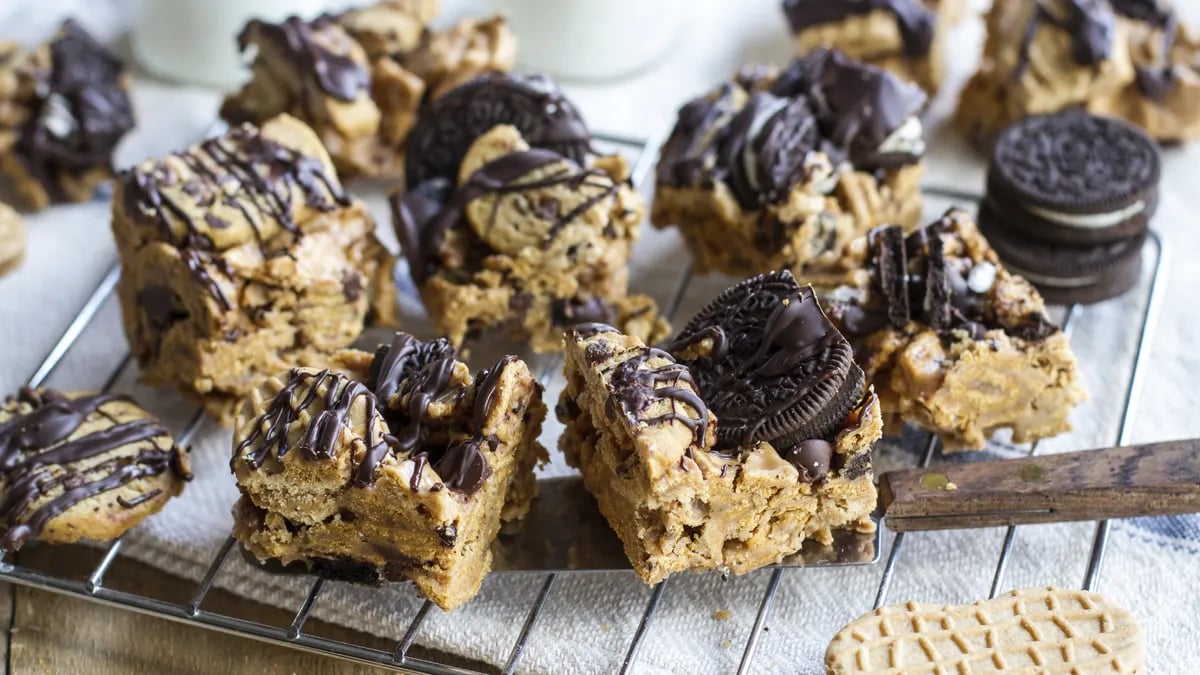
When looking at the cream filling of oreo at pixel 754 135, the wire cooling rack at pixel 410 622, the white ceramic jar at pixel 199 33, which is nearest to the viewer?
the wire cooling rack at pixel 410 622

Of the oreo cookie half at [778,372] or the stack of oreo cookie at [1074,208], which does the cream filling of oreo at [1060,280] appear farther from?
the oreo cookie half at [778,372]

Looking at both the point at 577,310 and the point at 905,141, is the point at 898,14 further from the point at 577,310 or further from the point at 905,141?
the point at 577,310

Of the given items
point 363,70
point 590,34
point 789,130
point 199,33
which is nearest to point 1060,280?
point 789,130

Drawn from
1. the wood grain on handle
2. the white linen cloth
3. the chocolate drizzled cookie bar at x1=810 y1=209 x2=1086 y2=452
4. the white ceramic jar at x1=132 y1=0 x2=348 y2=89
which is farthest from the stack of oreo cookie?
the white ceramic jar at x1=132 y1=0 x2=348 y2=89

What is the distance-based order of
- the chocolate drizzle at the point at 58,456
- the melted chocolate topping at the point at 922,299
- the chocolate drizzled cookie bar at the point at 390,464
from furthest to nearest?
1. the melted chocolate topping at the point at 922,299
2. the chocolate drizzle at the point at 58,456
3. the chocolate drizzled cookie bar at the point at 390,464

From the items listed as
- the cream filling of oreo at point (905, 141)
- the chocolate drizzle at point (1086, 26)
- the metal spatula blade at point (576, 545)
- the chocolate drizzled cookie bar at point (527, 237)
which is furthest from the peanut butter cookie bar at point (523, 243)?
the chocolate drizzle at point (1086, 26)

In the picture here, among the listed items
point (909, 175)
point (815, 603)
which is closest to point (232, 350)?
point (815, 603)

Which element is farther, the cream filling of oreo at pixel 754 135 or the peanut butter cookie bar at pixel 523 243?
the cream filling of oreo at pixel 754 135
